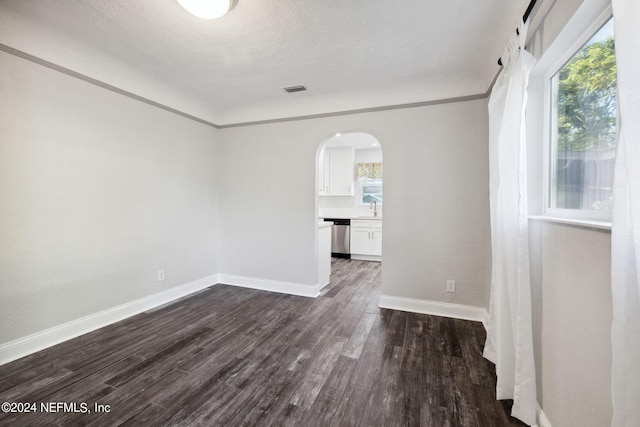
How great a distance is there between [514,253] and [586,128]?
0.73m

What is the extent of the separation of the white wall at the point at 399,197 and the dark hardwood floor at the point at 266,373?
58 centimetres

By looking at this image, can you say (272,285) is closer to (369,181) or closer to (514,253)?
(514,253)

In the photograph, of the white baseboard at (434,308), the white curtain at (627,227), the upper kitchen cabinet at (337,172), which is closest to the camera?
the white curtain at (627,227)

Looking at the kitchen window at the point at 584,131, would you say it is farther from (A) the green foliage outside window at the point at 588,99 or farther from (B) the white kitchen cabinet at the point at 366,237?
(B) the white kitchen cabinet at the point at 366,237

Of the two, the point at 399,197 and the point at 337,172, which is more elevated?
the point at 337,172

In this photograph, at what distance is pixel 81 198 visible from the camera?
95.0 inches

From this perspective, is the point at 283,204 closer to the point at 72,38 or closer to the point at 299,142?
the point at 299,142

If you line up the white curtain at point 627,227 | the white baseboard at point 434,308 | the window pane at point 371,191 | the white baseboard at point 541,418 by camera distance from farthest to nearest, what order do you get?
→ the window pane at point 371,191 → the white baseboard at point 434,308 → the white baseboard at point 541,418 → the white curtain at point 627,227

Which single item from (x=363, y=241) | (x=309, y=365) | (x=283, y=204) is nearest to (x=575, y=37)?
(x=309, y=365)

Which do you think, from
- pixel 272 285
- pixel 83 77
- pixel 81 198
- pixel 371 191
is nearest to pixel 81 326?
pixel 81 198

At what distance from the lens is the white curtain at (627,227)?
0.67 m

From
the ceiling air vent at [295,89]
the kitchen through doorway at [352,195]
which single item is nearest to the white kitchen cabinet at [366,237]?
the kitchen through doorway at [352,195]

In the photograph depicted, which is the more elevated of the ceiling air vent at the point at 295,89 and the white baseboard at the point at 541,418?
the ceiling air vent at the point at 295,89

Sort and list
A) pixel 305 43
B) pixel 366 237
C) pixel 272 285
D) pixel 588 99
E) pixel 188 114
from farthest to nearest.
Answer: pixel 366 237
pixel 272 285
pixel 188 114
pixel 305 43
pixel 588 99
